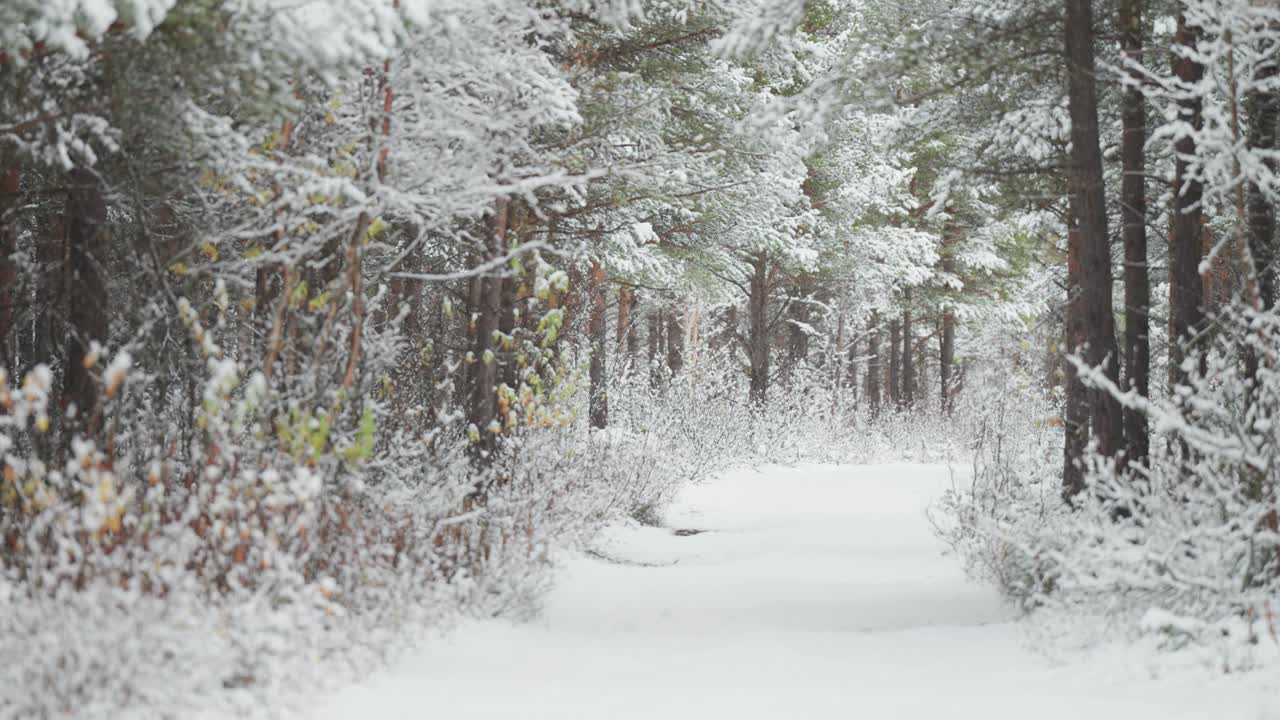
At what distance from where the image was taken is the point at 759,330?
18.3 m

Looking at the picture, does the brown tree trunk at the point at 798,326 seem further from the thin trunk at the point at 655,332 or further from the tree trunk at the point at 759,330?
the thin trunk at the point at 655,332

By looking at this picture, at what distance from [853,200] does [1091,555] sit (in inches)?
545

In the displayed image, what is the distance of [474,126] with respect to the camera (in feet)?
17.7

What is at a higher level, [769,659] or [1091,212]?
[1091,212]

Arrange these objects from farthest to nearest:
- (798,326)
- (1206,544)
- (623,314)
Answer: (623,314), (798,326), (1206,544)

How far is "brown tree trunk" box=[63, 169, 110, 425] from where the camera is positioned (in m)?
5.15

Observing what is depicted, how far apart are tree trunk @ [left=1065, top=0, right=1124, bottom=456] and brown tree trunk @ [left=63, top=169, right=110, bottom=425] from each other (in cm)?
583

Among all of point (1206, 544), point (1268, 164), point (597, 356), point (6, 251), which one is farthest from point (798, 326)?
point (6, 251)

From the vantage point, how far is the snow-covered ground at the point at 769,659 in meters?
4.01

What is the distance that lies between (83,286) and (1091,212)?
6056 millimetres

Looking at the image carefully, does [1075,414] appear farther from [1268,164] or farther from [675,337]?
[675,337]

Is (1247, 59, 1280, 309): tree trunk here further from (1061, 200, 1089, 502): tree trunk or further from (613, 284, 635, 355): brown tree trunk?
(613, 284, 635, 355): brown tree trunk

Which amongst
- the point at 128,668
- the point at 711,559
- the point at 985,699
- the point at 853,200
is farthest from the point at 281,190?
the point at 853,200

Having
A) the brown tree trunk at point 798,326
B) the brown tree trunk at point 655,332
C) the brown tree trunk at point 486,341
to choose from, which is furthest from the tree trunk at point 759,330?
the brown tree trunk at point 655,332
